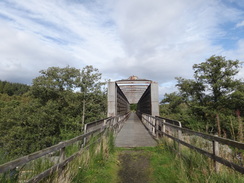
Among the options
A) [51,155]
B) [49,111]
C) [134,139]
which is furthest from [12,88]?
[51,155]

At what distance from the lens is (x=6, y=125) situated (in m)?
22.8

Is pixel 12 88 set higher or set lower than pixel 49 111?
higher

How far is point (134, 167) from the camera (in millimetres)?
3826

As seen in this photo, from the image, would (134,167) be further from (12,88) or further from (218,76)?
(12,88)

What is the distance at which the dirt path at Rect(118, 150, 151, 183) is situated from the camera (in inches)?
128

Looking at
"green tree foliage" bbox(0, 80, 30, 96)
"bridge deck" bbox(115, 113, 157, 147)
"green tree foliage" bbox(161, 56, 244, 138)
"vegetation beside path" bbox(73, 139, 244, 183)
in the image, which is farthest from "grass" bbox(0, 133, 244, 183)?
"green tree foliage" bbox(0, 80, 30, 96)

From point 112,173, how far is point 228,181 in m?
2.16

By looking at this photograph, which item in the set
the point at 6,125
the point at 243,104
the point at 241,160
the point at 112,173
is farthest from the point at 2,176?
the point at 6,125

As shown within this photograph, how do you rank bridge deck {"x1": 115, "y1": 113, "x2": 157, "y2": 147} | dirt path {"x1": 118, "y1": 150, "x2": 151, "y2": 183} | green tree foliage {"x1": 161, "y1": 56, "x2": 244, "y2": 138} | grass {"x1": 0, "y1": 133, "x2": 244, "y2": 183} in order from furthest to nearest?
1. green tree foliage {"x1": 161, "y1": 56, "x2": 244, "y2": 138}
2. bridge deck {"x1": 115, "y1": 113, "x2": 157, "y2": 147}
3. dirt path {"x1": 118, "y1": 150, "x2": 151, "y2": 183}
4. grass {"x1": 0, "y1": 133, "x2": 244, "y2": 183}

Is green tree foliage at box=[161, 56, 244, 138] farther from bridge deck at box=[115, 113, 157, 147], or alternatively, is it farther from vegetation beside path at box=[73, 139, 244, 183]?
vegetation beside path at box=[73, 139, 244, 183]

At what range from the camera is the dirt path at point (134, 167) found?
128 inches

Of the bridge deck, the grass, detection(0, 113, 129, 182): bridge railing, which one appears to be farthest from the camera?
the bridge deck

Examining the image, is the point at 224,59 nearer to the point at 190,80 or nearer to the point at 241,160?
the point at 190,80

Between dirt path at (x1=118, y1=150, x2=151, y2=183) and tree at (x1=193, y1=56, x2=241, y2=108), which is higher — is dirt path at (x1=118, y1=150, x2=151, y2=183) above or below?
below
